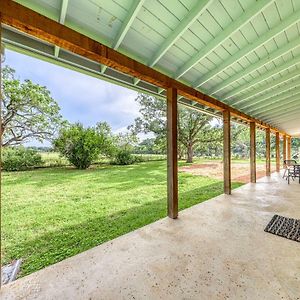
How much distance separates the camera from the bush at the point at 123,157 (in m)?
12.9

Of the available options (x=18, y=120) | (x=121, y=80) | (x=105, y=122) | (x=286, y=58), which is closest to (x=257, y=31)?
(x=286, y=58)

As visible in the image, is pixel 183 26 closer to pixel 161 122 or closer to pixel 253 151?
pixel 253 151

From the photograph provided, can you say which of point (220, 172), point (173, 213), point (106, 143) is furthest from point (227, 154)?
point (106, 143)

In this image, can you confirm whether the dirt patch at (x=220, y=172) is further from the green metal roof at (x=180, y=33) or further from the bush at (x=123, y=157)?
the green metal roof at (x=180, y=33)

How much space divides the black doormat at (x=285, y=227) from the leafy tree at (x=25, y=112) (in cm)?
1101

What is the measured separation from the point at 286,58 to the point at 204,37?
1.74 meters

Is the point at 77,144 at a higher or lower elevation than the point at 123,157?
higher

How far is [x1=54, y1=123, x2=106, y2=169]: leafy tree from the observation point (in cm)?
1033

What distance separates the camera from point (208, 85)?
3922 mm

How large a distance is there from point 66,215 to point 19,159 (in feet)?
24.5

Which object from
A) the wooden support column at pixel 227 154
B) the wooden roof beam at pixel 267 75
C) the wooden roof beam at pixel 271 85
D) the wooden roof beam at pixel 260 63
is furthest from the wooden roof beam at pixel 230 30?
the wooden support column at pixel 227 154

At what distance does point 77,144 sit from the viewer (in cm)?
1037

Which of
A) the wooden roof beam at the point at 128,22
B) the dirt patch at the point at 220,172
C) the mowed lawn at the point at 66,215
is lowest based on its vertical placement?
the mowed lawn at the point at 66,215

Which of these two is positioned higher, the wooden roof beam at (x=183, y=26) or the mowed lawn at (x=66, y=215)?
the wooden roof beam at (x=183, y=26)
